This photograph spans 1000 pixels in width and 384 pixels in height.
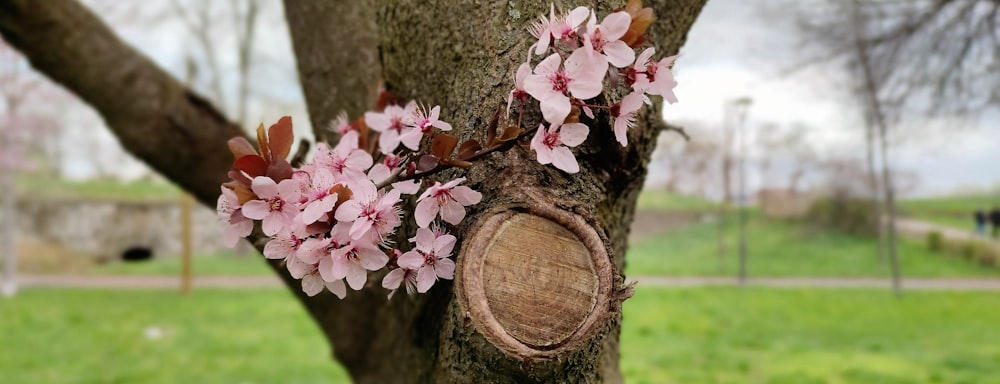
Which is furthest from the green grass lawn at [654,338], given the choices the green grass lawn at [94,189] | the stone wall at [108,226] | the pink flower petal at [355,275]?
the green grass lawn at [94,189]

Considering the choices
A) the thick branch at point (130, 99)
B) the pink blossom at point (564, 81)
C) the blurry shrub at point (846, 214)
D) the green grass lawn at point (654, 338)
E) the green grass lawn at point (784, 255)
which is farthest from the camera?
the blurry shrub at point (846, 214)

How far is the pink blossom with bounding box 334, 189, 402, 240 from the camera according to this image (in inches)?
33.9

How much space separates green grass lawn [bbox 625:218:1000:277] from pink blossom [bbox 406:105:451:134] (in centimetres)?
991

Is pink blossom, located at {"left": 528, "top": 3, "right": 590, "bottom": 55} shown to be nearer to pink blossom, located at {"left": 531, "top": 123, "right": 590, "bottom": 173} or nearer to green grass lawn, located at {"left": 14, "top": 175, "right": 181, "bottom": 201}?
pink blossom, located at {"left": 531, "top": 123, "right": 590, "bottom": 173}

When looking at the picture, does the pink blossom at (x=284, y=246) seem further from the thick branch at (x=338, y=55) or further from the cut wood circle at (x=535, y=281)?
the thick branch at (x=338, y=55)

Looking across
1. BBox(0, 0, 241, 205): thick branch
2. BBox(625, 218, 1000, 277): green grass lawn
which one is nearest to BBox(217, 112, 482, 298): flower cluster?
BBox(0, 0, 241, 205): thick branch

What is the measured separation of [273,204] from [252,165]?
2.5 inches

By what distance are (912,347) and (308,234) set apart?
6.53m

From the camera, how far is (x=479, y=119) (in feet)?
3.42

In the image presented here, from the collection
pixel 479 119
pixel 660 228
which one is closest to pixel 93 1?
pixel 479 119

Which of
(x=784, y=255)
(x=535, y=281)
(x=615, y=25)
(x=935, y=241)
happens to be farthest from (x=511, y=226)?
(x=935, y=241)

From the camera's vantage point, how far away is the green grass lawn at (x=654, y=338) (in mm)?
5000

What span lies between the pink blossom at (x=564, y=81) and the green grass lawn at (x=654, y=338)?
3740 millimetres

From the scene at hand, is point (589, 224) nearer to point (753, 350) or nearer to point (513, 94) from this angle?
point (513, 94)
